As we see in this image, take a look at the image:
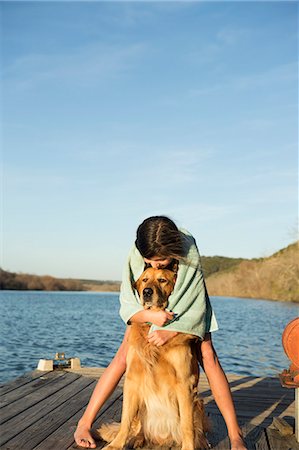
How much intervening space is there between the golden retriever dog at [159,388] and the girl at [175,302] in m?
0.05

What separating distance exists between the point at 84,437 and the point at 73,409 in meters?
0.81

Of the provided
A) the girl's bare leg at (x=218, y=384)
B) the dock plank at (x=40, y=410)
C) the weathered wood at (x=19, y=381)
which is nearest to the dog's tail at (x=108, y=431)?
the dock plank at (x=40, y=410)

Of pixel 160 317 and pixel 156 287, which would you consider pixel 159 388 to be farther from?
pixel 156 287

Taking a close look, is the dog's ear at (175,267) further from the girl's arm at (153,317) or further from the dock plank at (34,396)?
the dock plank at (34,396)

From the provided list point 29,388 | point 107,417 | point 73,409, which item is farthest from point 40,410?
point 29,388

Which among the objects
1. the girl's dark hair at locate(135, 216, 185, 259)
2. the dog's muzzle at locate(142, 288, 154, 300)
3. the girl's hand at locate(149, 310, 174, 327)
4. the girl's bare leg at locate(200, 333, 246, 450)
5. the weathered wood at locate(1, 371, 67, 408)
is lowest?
the weathered wood at locate(1, 371, 67, 408)

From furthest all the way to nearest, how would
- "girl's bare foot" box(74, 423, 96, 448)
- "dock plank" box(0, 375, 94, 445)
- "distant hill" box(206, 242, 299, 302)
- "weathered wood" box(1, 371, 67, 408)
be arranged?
"distant hill" box(206, 242, 299, 302), "weathered wood" box(1, 371, 67, 408), "dock plank" box(0, 375, 94, 445), "girl's bare foot" box(74, 423, 96, 448)

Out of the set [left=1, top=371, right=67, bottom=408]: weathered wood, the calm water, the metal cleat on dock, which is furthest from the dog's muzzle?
the calm water

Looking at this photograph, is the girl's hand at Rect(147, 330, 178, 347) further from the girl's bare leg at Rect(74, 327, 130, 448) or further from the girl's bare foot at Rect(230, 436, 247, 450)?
the girl's bare foot at Rect(230, 436, 247, 450)

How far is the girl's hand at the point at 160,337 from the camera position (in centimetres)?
267

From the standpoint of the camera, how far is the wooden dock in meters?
3.02

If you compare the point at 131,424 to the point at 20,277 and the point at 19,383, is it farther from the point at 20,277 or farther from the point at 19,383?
the point at 20,277

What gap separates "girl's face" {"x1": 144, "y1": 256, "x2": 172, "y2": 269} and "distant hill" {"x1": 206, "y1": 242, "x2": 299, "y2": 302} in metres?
29.7

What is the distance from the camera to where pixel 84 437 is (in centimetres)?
292
